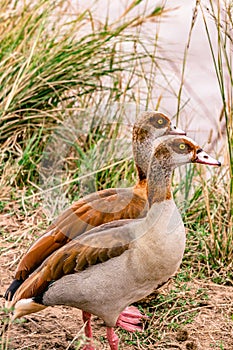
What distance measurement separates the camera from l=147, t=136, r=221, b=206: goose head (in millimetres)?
3098

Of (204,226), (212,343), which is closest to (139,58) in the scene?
(204,226)

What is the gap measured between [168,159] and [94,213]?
46 centimetres

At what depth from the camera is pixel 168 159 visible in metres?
3.10

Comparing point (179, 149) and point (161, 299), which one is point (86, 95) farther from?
point (179, 149)

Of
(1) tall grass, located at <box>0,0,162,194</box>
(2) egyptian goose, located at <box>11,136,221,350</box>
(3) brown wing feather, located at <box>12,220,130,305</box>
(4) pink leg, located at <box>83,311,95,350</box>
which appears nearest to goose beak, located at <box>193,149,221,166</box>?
(2) egyptian goose, located at <box>11,136,221,350</box>

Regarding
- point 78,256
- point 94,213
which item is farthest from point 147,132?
point 78,256

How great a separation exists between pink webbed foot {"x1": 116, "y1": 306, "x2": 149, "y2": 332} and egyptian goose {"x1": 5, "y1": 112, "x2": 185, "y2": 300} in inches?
22.5

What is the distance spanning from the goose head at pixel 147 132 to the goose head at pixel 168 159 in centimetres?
43

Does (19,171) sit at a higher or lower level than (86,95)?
lower

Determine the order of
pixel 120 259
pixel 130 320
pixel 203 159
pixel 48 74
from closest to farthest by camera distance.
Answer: pixel 120 259
pixel 203 159
pixel 130 320
pixel 48 74

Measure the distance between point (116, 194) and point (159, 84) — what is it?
1968 mm

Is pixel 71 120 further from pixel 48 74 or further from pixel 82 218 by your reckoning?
pixel 82 218

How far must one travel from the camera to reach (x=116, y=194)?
3.45 metres

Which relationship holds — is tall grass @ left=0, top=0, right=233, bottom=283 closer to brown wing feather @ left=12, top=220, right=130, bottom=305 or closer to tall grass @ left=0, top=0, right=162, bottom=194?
tall grass @ left=0, top=0, right=162, bottom=194
